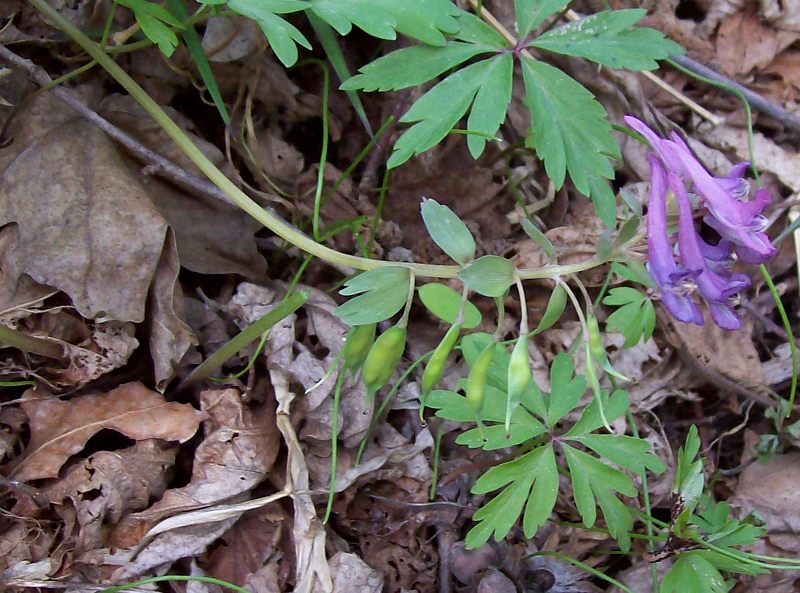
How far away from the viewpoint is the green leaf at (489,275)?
1452 mm

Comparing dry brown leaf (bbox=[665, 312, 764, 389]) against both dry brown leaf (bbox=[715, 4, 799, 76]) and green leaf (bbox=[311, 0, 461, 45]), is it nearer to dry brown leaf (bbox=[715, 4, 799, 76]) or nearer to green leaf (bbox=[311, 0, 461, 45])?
dry brown leaf (bbox=[715, 4, 799, 76])

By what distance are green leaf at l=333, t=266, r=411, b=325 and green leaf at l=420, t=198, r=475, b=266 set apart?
0.37 feet

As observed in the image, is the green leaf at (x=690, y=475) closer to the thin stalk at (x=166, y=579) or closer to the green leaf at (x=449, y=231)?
the green leaf at (x=449, y=231)

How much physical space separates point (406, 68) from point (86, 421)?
4.41 feet

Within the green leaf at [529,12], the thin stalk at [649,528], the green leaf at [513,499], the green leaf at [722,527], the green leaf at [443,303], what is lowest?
the thin stalk at [649,528]

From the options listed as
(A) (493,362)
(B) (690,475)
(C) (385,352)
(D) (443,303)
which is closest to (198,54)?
(D) (443,303)

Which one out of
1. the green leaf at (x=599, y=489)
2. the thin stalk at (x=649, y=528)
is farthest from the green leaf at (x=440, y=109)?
the thin stalk at (x=649, y=528)

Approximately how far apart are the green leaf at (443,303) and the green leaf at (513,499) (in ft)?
1.44

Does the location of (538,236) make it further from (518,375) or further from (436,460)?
(436,460)

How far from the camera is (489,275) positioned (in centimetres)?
148

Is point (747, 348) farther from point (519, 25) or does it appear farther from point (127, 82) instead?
point (127, 82)

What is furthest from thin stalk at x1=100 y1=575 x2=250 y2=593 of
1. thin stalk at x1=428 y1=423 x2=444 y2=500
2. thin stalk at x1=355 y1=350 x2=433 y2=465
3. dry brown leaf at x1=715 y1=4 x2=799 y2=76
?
dry brown leaf at x1=715 y1=4 x2=799 y2=76

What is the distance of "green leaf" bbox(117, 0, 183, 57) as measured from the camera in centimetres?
172

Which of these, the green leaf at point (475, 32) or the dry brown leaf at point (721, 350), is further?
the dry brown leaf at point (721, 350)
